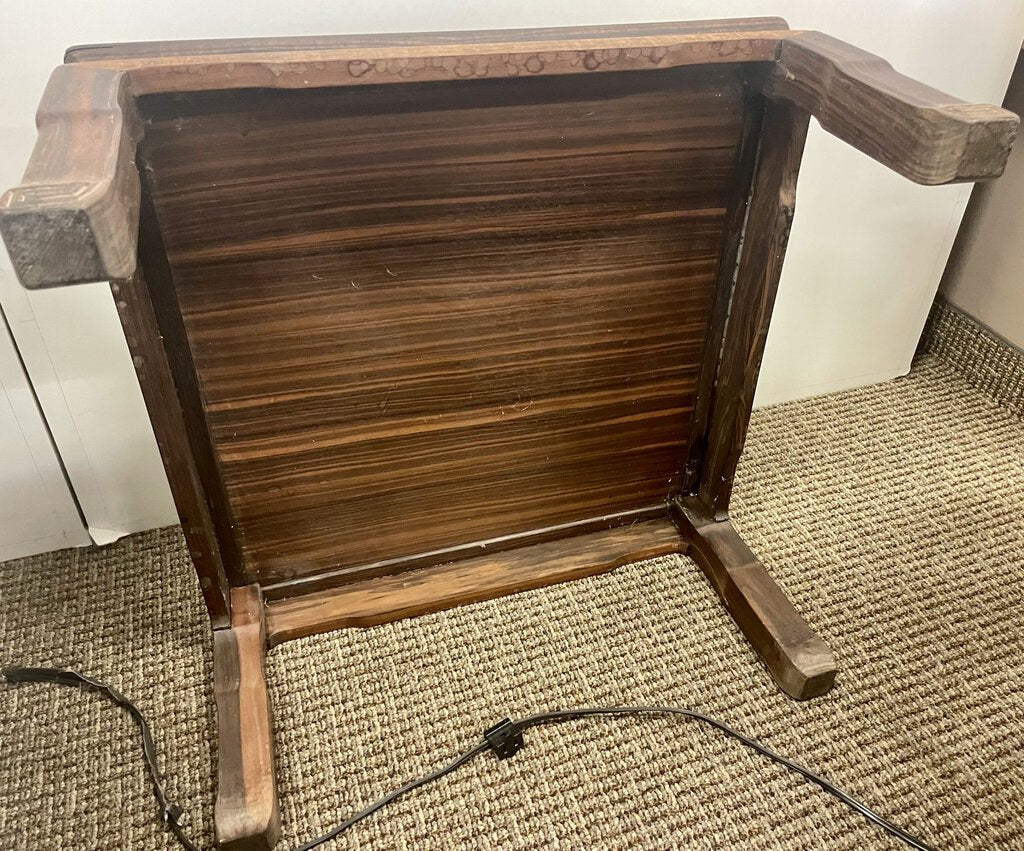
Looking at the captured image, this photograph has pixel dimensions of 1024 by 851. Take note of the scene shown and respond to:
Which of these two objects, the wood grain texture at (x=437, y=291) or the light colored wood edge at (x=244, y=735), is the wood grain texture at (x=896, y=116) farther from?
the light colored wood edge at (x=244, y=735)

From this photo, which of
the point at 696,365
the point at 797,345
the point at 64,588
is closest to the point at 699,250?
the point at 696,365

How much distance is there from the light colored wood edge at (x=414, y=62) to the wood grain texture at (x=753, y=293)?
0.13 metres

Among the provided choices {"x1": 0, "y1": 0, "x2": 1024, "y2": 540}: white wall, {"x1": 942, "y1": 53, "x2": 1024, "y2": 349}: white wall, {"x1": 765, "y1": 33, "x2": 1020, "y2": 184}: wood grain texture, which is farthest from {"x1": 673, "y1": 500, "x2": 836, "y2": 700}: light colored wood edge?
{"x1": 942, "y1": 53, "x2": 1024, "y2": 349}: white wall

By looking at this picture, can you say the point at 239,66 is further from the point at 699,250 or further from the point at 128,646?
the point at 128,646

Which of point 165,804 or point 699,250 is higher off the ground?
point 699,250

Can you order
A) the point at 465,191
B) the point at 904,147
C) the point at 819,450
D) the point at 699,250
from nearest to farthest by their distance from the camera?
the point at 904,147 → the point at 465,191 → the point at 699,250 → the point at 819,450

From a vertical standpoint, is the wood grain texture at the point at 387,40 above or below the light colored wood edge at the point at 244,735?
above

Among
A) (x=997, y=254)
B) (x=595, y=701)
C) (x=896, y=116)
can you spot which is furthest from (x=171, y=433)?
(x=997, y=254)

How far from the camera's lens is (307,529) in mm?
1043

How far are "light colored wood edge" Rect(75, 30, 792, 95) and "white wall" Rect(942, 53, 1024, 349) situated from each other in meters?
0.87

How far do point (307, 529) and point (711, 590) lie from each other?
21.2 inches

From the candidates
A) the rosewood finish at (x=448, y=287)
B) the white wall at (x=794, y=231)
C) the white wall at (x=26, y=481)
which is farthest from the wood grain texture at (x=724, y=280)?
the white wall at (x=26, y=481)

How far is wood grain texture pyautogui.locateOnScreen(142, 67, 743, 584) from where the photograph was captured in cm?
78

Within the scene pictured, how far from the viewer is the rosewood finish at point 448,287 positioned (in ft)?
2.32
